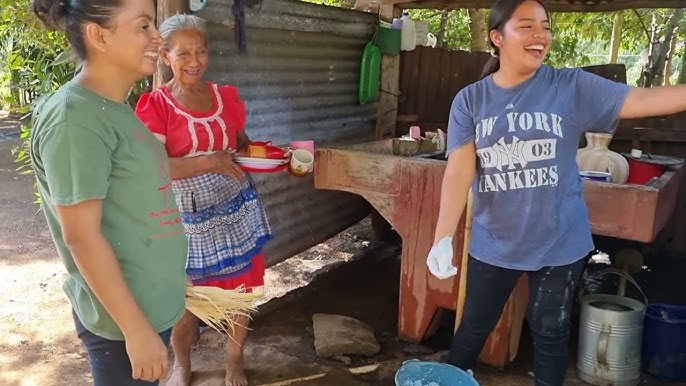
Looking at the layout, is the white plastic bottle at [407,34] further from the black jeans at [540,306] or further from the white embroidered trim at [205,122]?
the black jeans at [540,306]

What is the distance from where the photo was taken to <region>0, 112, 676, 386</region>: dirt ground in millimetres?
3273

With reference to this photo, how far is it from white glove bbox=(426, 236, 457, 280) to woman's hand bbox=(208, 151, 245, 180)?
97 centimetres

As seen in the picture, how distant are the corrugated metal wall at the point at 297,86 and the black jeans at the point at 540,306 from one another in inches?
67.1

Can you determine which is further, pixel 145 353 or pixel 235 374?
pixel 235 374

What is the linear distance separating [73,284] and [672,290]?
15.6ft

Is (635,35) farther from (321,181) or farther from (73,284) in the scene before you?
(73,284)

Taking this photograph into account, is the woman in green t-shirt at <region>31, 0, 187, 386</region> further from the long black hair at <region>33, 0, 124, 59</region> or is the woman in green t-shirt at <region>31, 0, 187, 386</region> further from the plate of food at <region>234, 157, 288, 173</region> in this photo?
the plate of food at <region>234, 157, 288, 173</region>

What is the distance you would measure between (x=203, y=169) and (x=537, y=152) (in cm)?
139

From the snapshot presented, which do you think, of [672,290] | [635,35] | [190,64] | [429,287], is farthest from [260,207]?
[635,35]

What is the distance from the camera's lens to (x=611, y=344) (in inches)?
127

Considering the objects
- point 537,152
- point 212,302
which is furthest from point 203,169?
point 537,152

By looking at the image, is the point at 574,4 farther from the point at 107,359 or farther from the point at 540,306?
the point at 107,359

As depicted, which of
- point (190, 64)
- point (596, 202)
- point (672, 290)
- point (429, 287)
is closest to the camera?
point (190, 64)

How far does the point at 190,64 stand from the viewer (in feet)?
Answer: 8.54
